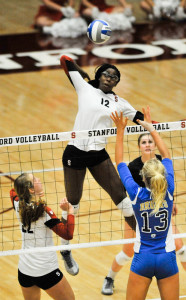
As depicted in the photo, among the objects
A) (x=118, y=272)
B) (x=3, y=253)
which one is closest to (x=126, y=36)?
(x=118, y=272)

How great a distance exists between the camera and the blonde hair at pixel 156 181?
6.19m

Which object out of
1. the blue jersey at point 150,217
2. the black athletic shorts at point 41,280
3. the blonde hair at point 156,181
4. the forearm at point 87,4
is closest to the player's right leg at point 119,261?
the black athletic shorts at point 41,280

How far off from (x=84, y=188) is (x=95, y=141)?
281 cm

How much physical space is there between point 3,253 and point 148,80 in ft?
27.2

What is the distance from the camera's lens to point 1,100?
14109 millimetres

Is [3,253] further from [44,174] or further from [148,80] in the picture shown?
[148,80]

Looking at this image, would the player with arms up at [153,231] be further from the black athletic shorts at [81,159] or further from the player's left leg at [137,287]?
the black athletic shorts at [81,159]

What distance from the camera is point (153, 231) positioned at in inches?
252

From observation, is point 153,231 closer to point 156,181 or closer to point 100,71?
point 156,181

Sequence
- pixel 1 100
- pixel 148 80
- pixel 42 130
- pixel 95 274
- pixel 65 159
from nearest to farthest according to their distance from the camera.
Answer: pixel 65 159 < pixel 95 274 < pixel 42 130 < pixel 1 100 < pixel 148 80

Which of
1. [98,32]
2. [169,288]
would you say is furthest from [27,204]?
[98,32]

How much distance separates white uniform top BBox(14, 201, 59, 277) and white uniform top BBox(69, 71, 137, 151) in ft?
5.09

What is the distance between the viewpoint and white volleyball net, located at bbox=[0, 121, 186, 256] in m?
7.66

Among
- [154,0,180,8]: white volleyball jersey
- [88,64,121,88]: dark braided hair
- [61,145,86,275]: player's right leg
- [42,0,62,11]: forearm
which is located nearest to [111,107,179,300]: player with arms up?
[61,145,86,275]: player's right leg
